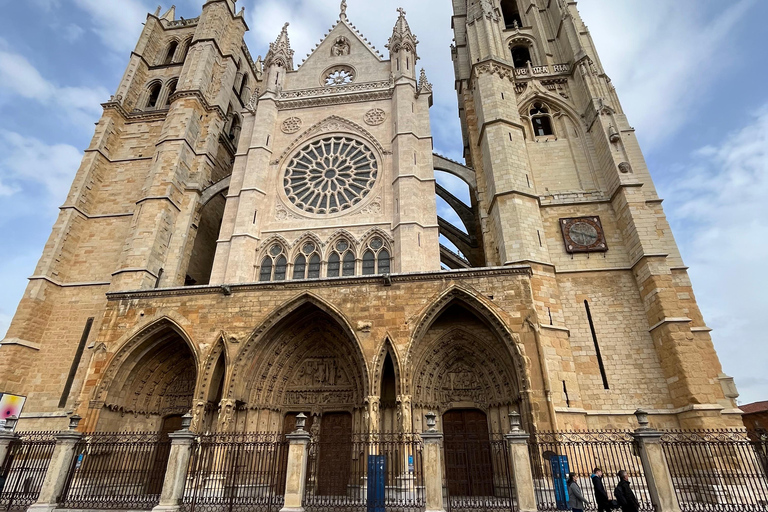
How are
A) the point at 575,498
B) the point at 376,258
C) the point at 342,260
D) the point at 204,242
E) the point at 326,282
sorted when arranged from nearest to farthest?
the point at 575,498 → the point at 326,282 → the point at 376,258 → the point at 342,260 → the point at 204,242

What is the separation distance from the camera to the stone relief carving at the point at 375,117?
52.5 feet

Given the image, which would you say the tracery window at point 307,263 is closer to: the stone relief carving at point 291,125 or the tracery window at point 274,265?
the tracery window at point 274,265

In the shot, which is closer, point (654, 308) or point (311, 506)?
point (311, 506)

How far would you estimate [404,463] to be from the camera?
8656 millimetres

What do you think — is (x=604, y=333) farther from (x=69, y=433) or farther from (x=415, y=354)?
(x=69, y=433)

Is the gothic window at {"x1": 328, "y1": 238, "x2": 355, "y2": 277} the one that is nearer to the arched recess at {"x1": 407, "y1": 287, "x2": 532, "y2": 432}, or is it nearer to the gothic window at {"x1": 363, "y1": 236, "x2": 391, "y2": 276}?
the gothic window at {"x1": 363, "y1": 236, "x2": 391, "y2": 276}

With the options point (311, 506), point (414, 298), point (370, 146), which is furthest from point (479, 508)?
point (370, 146)

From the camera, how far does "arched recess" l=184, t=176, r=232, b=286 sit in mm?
15969

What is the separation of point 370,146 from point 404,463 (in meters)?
10.7

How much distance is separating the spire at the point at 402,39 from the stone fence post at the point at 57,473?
16267 mm

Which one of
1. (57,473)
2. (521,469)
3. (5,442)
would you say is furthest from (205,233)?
(521,469)

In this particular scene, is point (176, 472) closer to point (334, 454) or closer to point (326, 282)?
point (334, 454)

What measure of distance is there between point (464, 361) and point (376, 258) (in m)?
4.15

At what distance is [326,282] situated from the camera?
10820 millimetres
